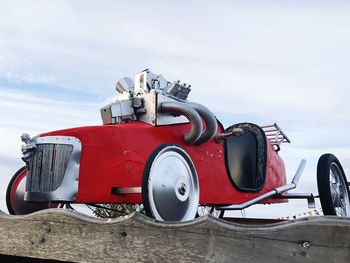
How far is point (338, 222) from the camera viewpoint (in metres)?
1.05

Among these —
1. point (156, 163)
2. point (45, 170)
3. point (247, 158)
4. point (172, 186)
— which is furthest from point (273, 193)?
point (45, 170)

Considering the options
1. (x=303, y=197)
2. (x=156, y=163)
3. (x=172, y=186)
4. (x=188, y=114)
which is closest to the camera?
(x=156, y=163)

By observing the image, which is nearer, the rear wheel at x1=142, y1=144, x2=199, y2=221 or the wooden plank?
the wooden plank

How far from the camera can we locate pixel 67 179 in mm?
3041

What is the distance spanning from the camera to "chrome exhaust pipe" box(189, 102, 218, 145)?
142 inches

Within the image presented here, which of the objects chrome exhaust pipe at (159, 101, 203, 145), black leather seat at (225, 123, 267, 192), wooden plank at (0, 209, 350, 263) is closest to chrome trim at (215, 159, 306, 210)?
black leather seat at (225, 123, 267, 192)

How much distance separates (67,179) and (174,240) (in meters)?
1.98

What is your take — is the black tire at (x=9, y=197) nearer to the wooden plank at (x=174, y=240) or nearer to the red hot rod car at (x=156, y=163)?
the red hot rod car at (x=156, y=163)

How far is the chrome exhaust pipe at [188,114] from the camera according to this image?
3506mm

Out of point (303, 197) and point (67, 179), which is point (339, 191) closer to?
point (303, 197)

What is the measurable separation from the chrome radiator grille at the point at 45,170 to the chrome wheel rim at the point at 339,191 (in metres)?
2.15

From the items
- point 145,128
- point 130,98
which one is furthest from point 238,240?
point 130,98

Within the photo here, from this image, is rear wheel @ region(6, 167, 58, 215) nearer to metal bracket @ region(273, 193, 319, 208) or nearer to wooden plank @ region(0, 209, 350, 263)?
wooden plank @ region(0, 209, 350, 263)

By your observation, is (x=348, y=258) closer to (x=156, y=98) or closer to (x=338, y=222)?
(x=338, y=222)
